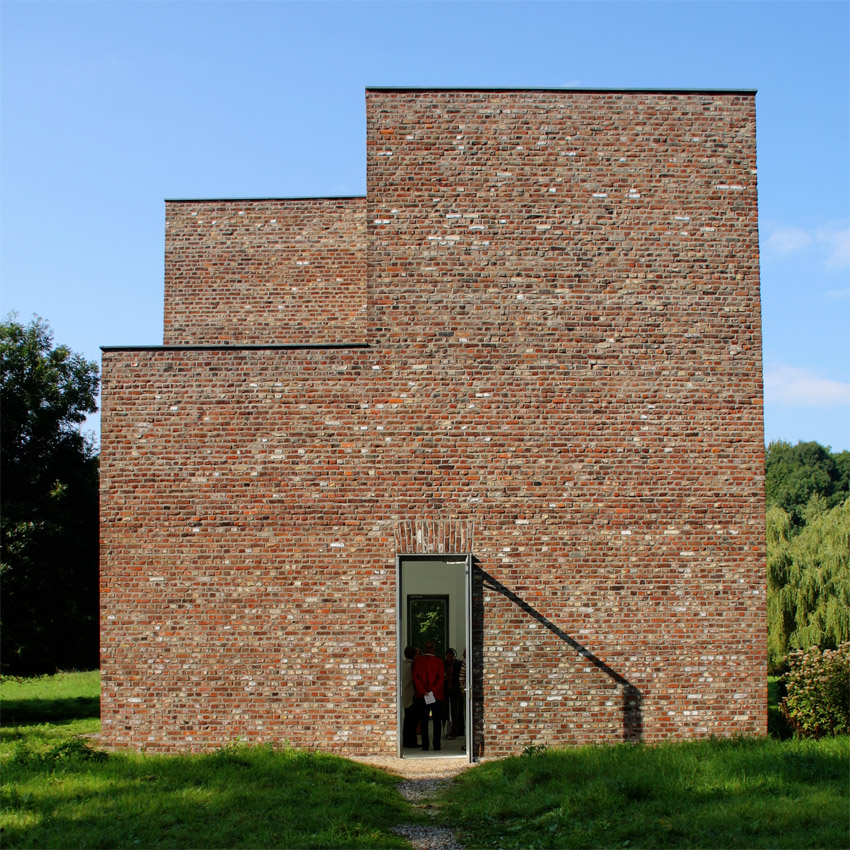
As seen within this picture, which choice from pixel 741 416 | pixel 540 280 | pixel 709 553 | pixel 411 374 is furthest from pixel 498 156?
pixel 709 553

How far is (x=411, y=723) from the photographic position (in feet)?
42.7

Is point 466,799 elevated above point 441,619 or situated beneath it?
situated beneath

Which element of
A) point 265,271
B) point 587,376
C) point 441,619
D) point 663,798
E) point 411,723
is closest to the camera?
point 663,798

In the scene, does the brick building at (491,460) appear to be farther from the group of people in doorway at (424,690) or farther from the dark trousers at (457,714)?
the dark trousers at (457,714)

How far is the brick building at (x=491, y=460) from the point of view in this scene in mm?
12023

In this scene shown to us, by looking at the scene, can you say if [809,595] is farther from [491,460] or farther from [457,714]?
[491,460]

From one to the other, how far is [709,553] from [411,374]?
4.65m

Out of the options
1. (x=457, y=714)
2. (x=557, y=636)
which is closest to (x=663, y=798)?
(x=557, y=636)

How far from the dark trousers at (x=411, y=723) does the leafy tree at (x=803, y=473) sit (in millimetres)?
42768

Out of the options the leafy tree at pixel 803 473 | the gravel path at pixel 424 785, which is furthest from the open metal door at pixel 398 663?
the leafy tree at pixel 803 473

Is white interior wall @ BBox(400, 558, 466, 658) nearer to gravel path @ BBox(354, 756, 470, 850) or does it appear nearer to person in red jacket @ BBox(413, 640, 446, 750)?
person in red jacket @ BBox(413, 640, 446, 750)

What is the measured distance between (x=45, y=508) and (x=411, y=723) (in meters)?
9.11

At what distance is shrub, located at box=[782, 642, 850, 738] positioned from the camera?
11758mm

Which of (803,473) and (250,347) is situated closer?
(250,347)
